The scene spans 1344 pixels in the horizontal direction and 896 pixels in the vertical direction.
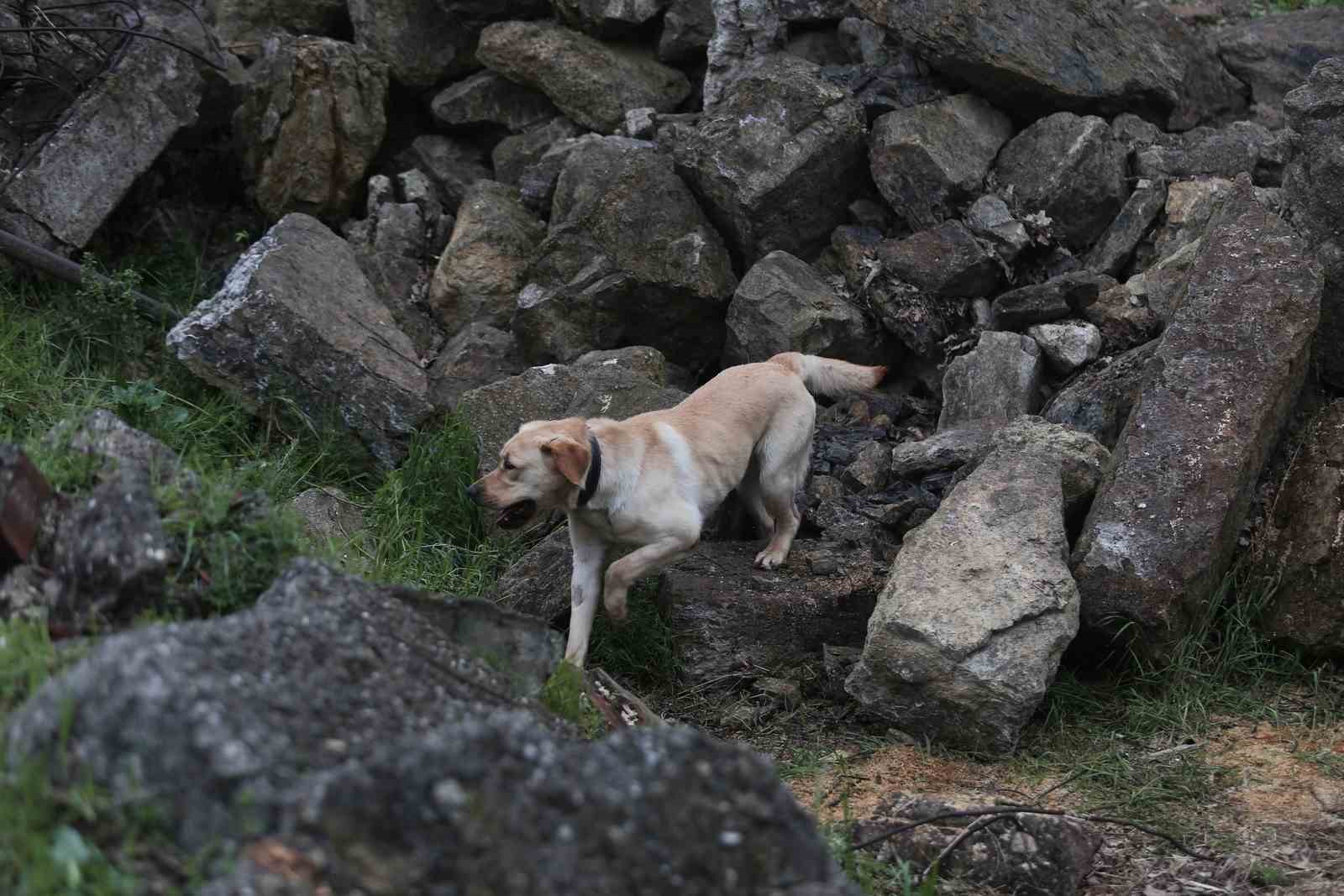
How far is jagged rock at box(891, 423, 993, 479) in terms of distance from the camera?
269 inches

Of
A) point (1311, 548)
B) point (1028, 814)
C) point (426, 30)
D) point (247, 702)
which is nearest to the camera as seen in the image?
point (247, 702)

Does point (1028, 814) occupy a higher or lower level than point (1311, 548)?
lower

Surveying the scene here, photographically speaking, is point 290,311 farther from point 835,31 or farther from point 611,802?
point 611,802

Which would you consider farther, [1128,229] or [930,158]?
[930,158]

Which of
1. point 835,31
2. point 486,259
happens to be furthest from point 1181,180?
point 486,259

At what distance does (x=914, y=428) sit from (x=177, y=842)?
544 centimetres

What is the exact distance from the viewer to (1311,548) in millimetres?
6051

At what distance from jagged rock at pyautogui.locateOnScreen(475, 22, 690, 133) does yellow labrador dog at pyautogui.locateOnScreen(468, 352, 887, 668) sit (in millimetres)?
2983

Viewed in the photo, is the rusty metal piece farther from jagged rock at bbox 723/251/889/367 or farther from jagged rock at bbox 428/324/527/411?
jagged rock at bbox 723/251/889/367

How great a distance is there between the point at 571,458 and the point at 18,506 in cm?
242

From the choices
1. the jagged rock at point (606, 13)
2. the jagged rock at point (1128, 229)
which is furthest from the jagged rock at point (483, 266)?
the jagged rock at point (1128, 229)

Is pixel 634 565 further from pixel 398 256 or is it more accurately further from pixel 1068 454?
pixel 398 256

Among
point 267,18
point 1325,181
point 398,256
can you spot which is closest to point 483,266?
point 398,256

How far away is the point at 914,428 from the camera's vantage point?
7.59 meters
